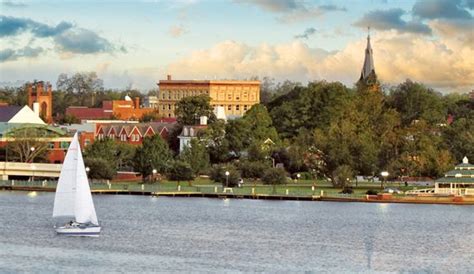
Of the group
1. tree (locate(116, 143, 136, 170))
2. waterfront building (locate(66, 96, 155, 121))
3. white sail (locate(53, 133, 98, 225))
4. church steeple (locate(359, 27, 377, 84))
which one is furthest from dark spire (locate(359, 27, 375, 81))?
white sail (locate(53, 133, 98, 225))

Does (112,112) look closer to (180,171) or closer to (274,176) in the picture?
(180,171)

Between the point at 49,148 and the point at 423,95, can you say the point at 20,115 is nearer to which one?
the point at 49,148

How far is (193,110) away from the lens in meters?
152

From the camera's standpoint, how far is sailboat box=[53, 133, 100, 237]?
72875 mm

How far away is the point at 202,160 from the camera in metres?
120

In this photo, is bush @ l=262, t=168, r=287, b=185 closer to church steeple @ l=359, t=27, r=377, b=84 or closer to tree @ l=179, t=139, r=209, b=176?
tree @ l=179, t=139, r=209, b=176

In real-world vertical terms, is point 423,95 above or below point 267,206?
above

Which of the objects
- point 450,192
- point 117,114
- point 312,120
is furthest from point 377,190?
point 117,114

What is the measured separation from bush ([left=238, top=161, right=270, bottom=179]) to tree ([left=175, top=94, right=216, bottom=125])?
108ft

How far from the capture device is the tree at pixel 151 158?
11706 cm

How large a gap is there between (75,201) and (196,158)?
46.2m

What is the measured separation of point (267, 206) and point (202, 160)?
21.6 meters

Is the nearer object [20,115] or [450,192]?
[450,192]

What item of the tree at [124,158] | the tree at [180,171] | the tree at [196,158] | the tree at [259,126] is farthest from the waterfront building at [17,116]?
the tree at [180,171]
